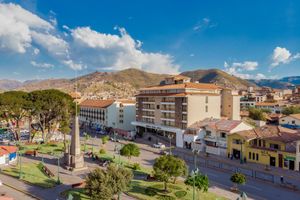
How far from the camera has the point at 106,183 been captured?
25.6 meters

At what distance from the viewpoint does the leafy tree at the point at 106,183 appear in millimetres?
25156

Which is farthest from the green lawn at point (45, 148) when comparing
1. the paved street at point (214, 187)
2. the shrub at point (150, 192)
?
the shrub at point (150, 192)

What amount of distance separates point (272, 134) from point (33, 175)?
140 feet

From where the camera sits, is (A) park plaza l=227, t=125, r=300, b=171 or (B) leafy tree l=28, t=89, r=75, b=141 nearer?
(A) park plaza l=227, t=125, r=300, b=171

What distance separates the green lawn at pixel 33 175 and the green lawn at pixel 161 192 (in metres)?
11.1

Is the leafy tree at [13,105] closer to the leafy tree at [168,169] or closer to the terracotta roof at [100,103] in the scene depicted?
the terracotta roof at [100,103]

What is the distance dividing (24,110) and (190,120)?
1651 inches

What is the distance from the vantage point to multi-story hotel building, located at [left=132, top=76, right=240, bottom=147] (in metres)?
67.5

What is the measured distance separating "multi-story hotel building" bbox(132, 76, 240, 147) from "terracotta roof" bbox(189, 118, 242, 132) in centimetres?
189

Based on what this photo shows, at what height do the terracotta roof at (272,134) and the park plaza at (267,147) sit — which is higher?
the terracotta roof at (272,134)

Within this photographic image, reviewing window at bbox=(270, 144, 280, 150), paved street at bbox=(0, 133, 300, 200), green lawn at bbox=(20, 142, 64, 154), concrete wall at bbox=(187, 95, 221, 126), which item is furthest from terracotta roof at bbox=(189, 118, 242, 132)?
green lawn at bbox=(20, 142, 64, 154)

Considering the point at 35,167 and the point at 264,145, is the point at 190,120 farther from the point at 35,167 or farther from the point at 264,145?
the point at 35,167

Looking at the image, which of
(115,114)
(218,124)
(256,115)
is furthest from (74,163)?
(256,115)

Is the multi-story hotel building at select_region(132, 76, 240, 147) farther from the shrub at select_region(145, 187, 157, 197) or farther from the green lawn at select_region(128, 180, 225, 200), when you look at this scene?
the shrub at select_region(145, 187, 157, 197)
